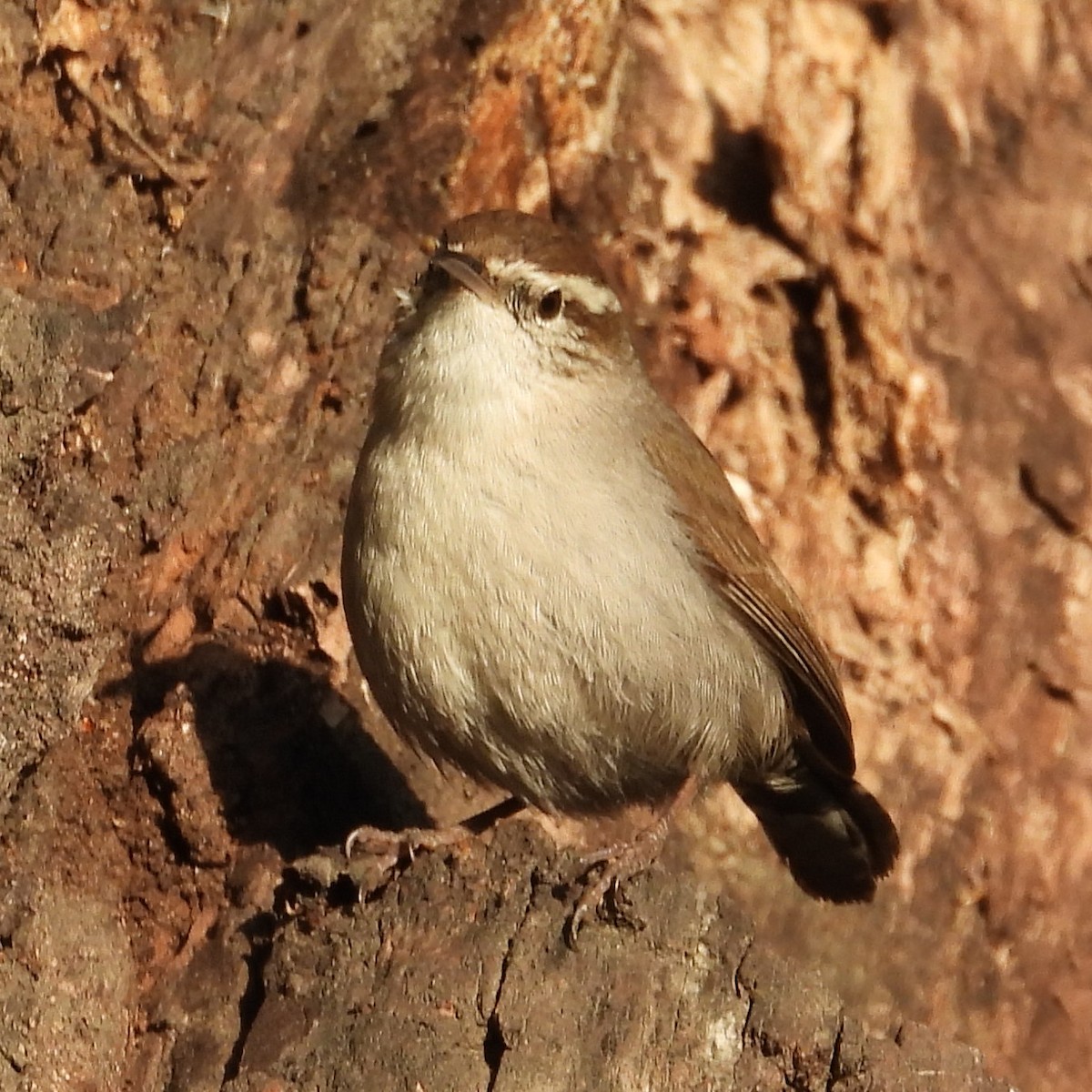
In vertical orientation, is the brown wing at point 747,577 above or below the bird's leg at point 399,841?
above

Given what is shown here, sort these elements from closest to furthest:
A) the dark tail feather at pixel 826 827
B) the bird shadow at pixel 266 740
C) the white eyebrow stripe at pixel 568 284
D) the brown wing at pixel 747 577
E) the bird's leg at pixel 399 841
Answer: the bird's leg at pixel 399 841 → the white eyebrow stripe at pixel 568 284 → the bird shadow at pixel 266 740 → the brown wing at pixel 747 577 → the dark tail feather at pixel 826 827

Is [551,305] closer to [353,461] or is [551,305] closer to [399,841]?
[353,461]

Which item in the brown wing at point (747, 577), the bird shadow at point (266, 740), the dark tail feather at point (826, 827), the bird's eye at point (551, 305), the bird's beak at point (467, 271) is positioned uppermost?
the bird's beak at point (467, 271)

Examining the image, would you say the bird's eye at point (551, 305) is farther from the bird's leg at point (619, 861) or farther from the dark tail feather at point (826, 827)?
the dark tail feather at point (826, 827)

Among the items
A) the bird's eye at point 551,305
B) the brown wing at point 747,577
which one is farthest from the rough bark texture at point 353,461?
the bird's eye at point 551,305

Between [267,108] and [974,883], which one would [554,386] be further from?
[974,883]

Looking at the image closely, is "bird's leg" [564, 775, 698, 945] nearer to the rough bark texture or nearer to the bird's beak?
the rough bark texture
